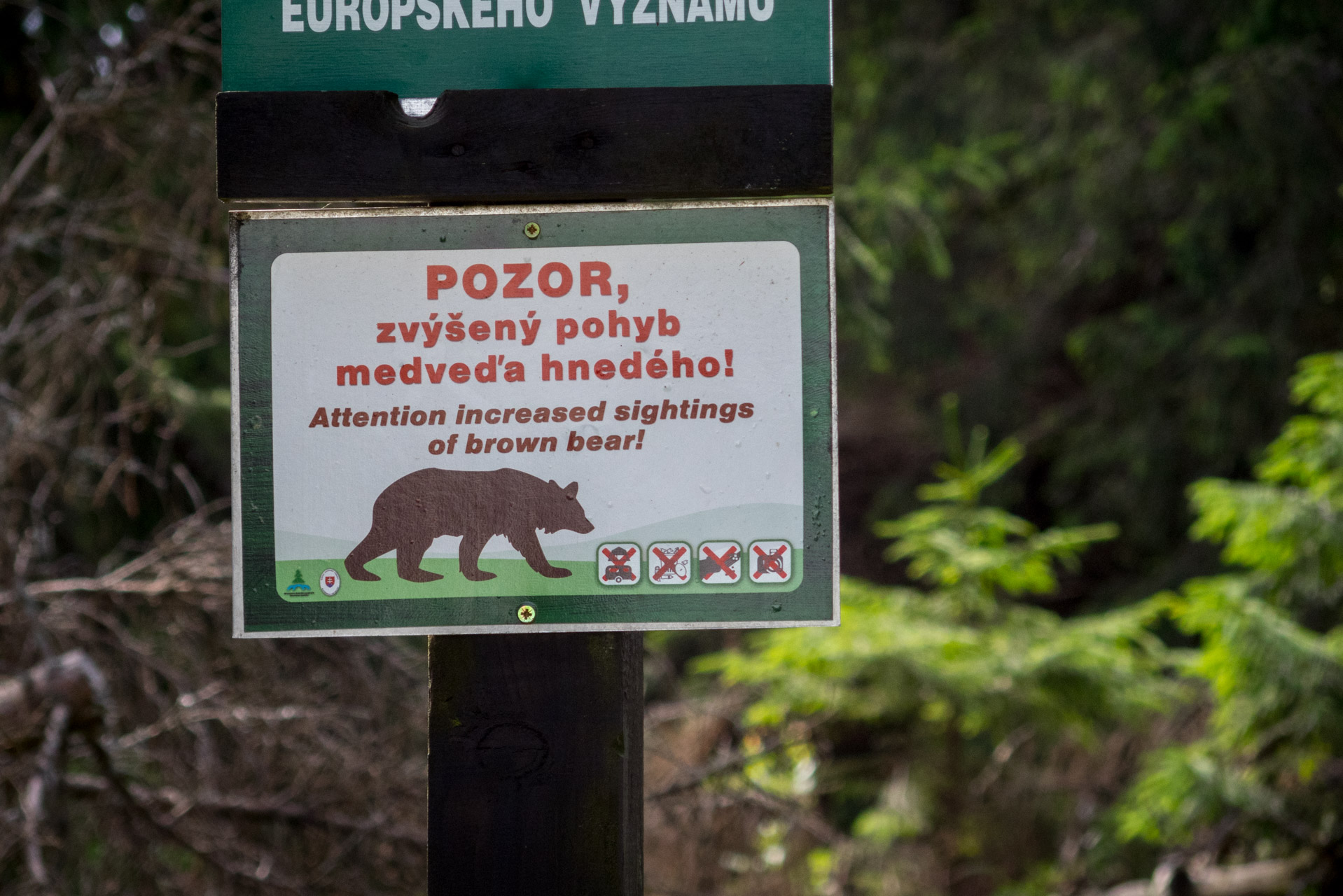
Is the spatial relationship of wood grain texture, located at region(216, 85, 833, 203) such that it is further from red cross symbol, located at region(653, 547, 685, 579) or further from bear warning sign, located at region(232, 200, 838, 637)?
red cross symbol, located at region(653, 547, 685, 579)

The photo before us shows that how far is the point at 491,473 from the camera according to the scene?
1648 millimetres

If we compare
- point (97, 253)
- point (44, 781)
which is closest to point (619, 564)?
point (44, 781)

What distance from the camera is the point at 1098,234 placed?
8.11 m

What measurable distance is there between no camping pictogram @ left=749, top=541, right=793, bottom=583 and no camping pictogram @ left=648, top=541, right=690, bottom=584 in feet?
0.30

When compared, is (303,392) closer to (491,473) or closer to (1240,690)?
(491,473)

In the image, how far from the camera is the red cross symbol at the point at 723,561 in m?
1.62

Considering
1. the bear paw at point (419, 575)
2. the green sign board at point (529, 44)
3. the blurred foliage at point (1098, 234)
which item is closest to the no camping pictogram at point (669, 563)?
the bear paw at point (419, 575)

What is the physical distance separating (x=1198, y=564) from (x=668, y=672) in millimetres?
4734

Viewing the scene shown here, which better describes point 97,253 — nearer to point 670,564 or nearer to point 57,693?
point 57,693

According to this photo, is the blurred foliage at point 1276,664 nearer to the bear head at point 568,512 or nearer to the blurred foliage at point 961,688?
the blurred foliage at point 961,688

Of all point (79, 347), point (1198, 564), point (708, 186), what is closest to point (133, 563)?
point (79, 347)

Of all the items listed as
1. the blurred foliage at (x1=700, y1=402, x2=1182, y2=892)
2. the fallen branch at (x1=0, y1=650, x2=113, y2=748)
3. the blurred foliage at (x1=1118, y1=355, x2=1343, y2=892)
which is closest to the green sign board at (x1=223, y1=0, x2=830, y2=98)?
the fallen branch at (x1=0, y1=650, x2=113, y2=748)

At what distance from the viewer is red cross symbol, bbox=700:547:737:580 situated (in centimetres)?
162

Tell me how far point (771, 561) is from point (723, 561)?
0.22 ft
